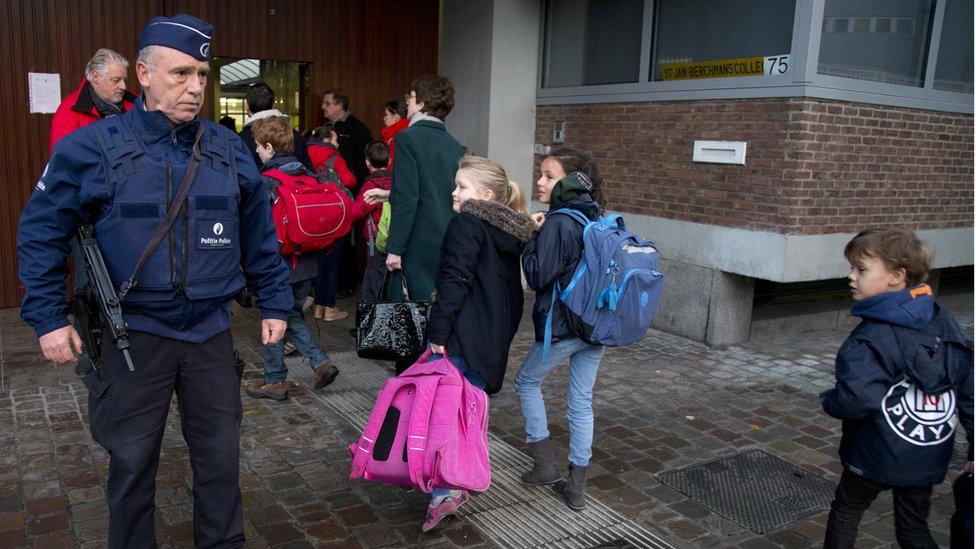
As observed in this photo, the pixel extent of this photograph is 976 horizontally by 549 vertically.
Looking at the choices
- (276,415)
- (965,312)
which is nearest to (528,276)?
(276,415)

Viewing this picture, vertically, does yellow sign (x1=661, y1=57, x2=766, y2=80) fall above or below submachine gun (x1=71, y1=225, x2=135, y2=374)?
above

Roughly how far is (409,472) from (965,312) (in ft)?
26.6

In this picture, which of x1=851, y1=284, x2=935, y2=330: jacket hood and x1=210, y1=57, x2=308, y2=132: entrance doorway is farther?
x1=210, y1=57, x2=308, y2=132: entrance doorway

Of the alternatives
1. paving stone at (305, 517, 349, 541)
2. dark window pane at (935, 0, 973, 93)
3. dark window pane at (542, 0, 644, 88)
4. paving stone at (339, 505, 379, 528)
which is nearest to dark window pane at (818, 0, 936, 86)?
dark window pane at (935, 0, 973, 93)

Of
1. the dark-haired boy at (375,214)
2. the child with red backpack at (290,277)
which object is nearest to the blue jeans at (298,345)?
the child with red backpack at (290,277)

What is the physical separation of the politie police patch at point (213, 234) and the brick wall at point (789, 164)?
15.7ft

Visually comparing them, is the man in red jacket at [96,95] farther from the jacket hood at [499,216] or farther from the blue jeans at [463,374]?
the blue jeans at [463,374]

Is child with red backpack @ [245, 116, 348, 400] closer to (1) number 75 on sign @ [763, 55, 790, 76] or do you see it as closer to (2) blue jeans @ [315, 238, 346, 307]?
(2) blue jeans @ [315, 238, 346, 307]

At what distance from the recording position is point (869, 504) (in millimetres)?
2957

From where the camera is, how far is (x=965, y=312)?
Answer: 9086 mm

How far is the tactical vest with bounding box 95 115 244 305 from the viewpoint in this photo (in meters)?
2.63

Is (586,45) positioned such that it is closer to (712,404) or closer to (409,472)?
(712,404)

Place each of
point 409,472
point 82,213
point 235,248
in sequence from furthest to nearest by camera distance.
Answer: point 409,472
point 235,248
point 82,213

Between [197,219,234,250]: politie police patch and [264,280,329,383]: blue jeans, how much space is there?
2284 millimetres
